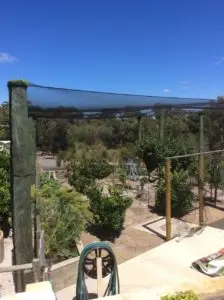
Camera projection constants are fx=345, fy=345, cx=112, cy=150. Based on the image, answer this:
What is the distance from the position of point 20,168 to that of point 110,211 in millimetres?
3295

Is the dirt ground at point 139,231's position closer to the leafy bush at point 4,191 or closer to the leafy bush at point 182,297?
the leafy bush at point 4,191

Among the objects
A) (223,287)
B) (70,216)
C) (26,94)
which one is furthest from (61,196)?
(223,287)

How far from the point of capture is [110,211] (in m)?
6.21

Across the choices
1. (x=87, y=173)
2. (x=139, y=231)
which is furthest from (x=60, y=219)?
(x=87, y=173)

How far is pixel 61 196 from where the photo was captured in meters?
4.56

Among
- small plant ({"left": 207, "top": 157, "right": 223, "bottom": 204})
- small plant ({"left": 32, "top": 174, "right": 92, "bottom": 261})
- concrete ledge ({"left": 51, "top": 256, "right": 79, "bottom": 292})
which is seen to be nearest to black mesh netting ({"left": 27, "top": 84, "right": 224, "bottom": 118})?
small plant ({"left": 32, "top": 174, "right": 92, "bottom": 261})

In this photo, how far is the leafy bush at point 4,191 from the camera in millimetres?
5737

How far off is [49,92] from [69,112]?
0.49 meters

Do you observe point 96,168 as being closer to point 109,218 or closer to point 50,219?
point 109,218

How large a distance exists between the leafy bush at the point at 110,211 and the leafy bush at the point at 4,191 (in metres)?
1.53

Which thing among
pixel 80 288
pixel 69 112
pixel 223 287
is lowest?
pixel 80 288

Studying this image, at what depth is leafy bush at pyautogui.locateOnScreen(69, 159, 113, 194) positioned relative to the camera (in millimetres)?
9172

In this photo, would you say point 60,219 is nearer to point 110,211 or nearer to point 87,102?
point 87,102

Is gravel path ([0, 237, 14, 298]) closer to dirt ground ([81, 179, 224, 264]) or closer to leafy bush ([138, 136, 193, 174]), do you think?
dirt ground ([81, 179, 224, 264])
